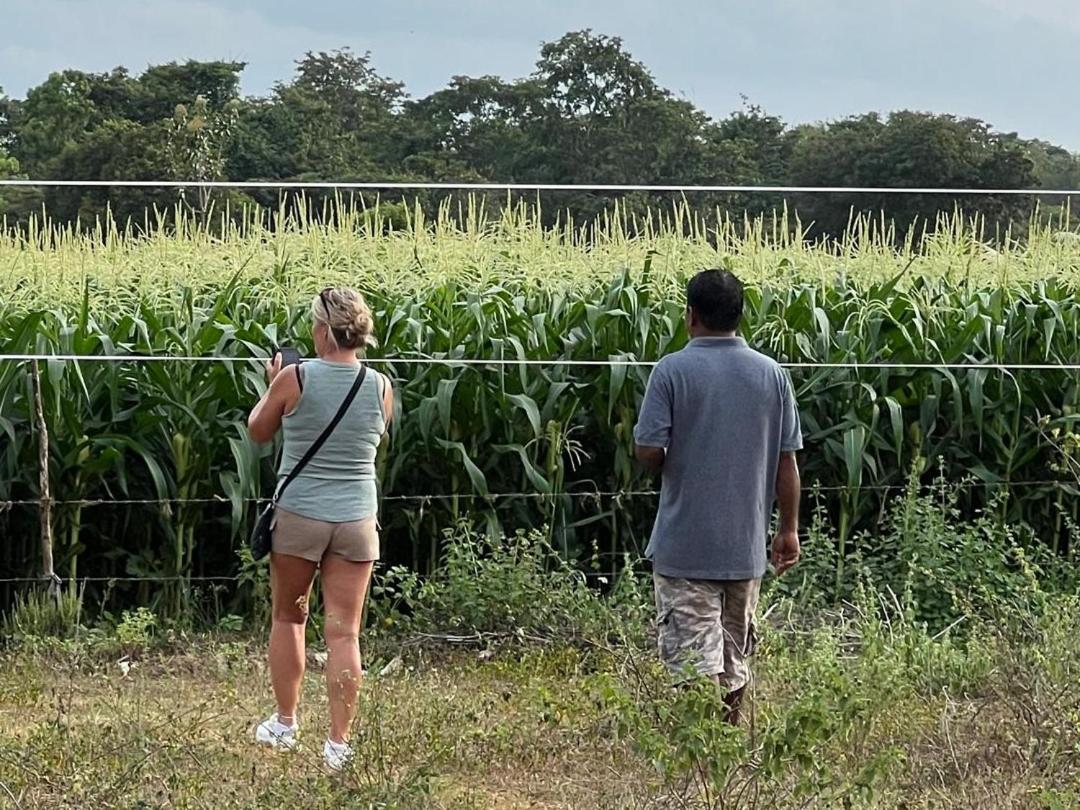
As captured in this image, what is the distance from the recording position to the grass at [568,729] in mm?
3783

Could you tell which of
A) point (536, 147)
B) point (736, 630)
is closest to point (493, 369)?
point (536, 147)

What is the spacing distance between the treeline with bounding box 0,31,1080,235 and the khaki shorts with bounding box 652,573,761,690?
3143mm

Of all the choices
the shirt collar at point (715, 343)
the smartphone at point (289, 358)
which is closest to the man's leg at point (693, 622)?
the shirt collar at point (715, 343)

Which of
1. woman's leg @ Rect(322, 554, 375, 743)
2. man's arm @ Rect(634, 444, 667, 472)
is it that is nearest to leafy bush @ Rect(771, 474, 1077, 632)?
man's arm @ Rect(634, 444, 667, 472)

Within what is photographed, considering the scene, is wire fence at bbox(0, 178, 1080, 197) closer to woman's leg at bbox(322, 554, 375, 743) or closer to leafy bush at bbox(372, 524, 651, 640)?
leafy bush at bbox(372, 524, 651, 640)

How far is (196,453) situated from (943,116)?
4468 mm

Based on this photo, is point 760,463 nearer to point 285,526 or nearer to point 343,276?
point 285,526

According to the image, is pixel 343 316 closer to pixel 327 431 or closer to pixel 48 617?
pixel 327 431

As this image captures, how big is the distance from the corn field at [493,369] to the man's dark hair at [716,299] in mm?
2128

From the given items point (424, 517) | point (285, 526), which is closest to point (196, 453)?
point (424, 517)

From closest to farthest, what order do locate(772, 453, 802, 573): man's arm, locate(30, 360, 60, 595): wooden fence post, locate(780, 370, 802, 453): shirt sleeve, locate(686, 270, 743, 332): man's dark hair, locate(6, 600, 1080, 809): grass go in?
locate(6, 600, 1080, 809): grass → locate(686, 270, 743, 332): man's dark hair → locate(780, 370, 802, 453): shirt sleeve → locate(772, 453, 802, 573): man's arm → locate(30, 360, 60, 595): wooden fence post

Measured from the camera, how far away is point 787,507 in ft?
15.4

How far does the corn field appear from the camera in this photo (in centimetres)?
671

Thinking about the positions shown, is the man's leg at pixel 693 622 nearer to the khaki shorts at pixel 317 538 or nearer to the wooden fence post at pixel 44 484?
the khaki shorts at pixel 317 538
